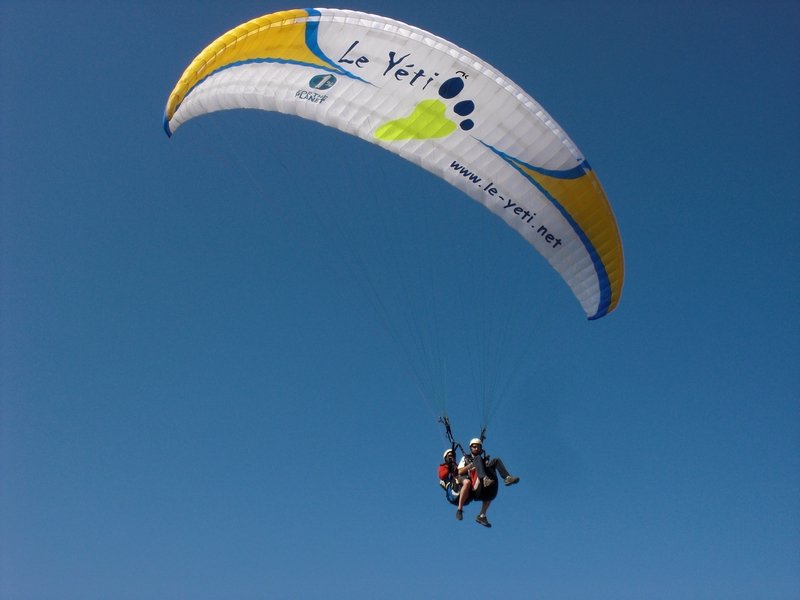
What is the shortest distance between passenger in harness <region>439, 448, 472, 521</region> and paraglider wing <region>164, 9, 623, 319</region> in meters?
4.01

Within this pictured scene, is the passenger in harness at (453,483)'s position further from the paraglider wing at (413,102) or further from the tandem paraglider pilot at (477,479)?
the paraglider wing at (413,102)

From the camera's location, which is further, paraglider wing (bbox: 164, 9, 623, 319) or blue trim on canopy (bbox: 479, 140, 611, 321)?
blue trim on canopy (bbox: 479, 140, 611, 321)

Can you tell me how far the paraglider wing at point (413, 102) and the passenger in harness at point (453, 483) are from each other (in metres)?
4.01

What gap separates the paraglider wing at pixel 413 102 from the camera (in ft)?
55.8

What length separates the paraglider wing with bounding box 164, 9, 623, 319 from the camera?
17016 mm

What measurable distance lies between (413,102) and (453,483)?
6295 millimetres

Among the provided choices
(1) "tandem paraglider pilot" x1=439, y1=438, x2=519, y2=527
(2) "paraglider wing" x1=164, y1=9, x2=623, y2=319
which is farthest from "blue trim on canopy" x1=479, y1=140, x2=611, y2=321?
(1) "tandem paraglider pilot" x1=439, y1=438, x2=519, y2=527

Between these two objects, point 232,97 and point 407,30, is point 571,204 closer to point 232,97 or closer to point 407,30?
point 407,30

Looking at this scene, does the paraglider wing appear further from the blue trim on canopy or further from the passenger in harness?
the passenger in harness

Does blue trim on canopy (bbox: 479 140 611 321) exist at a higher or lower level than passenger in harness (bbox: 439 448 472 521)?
higher

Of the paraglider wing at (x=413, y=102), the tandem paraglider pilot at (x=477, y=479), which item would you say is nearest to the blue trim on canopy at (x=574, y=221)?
the paraglider wing at (x=413, y=102)

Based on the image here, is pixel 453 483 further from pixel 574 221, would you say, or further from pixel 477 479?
pixel 574 221

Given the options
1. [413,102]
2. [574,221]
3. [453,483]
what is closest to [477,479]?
[453,483]

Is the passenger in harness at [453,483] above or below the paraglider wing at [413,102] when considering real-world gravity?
below
